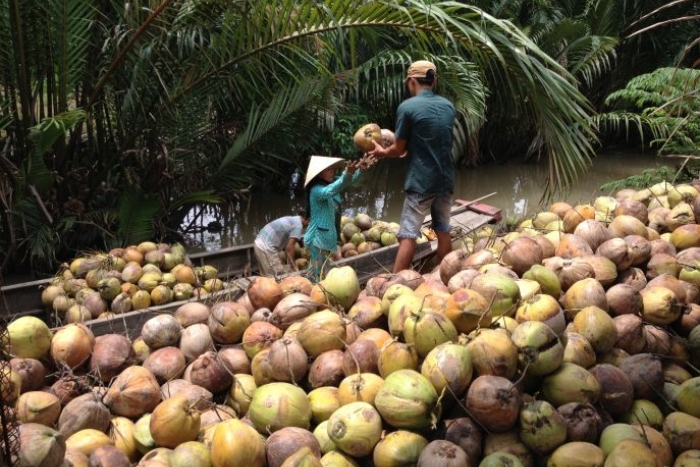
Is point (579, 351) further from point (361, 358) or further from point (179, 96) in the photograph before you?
point (179, 96)

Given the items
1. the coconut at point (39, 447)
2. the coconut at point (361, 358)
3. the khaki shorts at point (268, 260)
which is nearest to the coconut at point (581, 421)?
the coconut at point (361, 358)

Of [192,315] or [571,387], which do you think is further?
[192,315]

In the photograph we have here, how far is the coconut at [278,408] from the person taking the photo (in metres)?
1.93

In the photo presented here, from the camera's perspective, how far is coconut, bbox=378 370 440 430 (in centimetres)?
183

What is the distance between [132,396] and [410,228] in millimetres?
2658

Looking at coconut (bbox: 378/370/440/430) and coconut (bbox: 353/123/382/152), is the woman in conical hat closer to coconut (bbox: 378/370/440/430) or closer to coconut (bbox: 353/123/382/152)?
Answer: coconut (bbox: 353/123/382/152)

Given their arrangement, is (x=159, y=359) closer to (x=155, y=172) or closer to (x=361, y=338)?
(x=361, y=338)

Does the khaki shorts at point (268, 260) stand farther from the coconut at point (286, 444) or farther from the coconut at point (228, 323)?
the coconut at point (286, 444)

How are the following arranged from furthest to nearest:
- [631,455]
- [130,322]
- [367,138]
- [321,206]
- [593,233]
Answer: [321,206]
[367,138]
[130,322]
[593,233]
[631,455]

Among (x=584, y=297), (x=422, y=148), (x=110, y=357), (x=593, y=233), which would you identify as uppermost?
(x=422, y=148)

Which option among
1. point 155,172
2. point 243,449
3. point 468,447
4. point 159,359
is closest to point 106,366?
point 159,359

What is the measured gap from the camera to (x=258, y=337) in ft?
7.55

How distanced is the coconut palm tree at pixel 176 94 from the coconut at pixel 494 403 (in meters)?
2.53

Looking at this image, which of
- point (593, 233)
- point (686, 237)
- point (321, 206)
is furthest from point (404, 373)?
point (321, 206)
